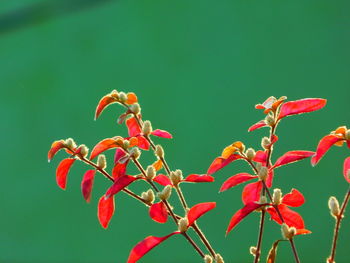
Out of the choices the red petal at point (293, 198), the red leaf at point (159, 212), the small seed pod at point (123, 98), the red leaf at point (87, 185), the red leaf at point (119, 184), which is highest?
the small seed pod at point (123, 98)

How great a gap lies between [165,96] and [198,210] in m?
1.80

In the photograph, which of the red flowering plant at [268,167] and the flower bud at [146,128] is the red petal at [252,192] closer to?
the red flowering plant at [268,167]

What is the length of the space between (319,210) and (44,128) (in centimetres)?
137

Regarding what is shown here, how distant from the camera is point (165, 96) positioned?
2414 millimetres

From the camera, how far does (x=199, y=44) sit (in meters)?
2.36

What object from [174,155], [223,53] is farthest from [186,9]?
[174,155]

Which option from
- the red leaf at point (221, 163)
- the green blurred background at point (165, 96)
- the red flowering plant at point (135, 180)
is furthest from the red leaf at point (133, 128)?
the green blurred background at point (165, 96)

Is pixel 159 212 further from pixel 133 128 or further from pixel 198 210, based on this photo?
pixel 133 128

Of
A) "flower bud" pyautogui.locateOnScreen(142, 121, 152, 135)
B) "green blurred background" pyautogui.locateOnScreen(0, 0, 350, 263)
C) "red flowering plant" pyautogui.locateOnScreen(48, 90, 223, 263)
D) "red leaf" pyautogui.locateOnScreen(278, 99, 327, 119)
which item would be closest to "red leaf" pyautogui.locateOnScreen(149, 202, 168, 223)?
"red flowering plant" pyautogui.locateOnScreen(48, 90, 223, 263)

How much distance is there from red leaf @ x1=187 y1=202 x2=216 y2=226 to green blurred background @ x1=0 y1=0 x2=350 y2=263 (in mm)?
1637

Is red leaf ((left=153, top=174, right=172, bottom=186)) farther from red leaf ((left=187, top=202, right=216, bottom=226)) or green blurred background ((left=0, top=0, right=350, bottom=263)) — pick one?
green blurred background ((left=0, top=0, right=350, bottom=263))

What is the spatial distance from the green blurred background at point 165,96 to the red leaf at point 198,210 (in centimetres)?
164

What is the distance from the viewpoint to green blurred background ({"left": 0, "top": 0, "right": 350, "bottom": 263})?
2.23 meters

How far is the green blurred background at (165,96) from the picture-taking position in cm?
223
